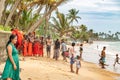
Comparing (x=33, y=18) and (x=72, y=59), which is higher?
(x=33, y=18)

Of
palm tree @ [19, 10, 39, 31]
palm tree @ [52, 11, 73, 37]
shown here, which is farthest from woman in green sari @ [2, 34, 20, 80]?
palm tree @ [52, 11, 73, 37]

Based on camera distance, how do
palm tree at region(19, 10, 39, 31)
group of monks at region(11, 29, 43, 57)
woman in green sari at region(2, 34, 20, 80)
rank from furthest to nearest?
1. palm tree at region(19, 10, 39, 31)
2. group of monks at region(11, 29, 43, 57)
3. woman in green sari at region(2, 34, 20, 80)

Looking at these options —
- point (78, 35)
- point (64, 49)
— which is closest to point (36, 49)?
point (64, 49)

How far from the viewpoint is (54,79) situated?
45.3ft

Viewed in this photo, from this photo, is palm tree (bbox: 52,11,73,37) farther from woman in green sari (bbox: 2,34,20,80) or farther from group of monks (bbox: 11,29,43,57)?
woman in green sari (bbox: 2,34,20,80)

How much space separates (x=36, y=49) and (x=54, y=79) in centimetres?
849

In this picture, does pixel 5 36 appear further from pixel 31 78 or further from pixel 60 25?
pixel 60 25

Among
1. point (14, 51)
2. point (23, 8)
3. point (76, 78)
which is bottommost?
point (76, 78)

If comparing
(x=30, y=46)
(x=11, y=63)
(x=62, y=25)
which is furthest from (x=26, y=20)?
(x=62, y=25)

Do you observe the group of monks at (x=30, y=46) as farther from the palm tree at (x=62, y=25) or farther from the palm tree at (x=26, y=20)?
the palm tree at (x=62, y=25)

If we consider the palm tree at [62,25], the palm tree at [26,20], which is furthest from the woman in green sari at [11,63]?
the palm tree at [62,25]

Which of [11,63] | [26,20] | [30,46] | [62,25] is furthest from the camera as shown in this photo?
[62,25]

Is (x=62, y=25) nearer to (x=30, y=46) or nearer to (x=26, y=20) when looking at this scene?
(x=26, y=20)

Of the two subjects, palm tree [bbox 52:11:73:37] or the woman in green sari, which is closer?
the woman in green sari
